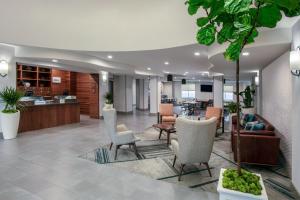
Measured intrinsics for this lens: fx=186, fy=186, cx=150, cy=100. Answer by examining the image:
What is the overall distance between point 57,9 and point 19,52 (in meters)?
2.10

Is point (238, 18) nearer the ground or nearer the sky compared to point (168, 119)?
nearer the sky

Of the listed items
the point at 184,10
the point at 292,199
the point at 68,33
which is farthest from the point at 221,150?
the point at 68,33

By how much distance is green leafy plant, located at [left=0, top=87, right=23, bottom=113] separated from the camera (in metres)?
5.66

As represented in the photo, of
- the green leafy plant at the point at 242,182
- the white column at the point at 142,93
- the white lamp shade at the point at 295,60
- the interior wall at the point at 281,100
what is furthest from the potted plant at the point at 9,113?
the white column at the point at 142,93

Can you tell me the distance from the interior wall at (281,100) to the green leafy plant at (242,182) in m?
2.50

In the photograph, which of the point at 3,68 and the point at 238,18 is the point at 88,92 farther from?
the point at 238,18

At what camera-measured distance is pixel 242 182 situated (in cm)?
162

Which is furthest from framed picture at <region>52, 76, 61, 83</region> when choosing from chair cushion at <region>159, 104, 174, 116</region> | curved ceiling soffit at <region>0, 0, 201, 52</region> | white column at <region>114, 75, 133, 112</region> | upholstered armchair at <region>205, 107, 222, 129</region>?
upholstered armchair at <region>205, 107, 222, 129</region>

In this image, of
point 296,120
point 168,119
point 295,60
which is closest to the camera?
point 295,60

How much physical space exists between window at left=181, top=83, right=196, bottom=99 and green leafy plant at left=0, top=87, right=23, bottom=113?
17.1 metres

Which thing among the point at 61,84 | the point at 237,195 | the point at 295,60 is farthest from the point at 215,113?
the point at 61,84

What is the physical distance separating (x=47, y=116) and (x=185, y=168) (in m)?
6.42

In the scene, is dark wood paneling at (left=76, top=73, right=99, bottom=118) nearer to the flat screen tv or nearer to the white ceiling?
the white ceiling

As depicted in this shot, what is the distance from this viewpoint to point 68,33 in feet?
17.8
